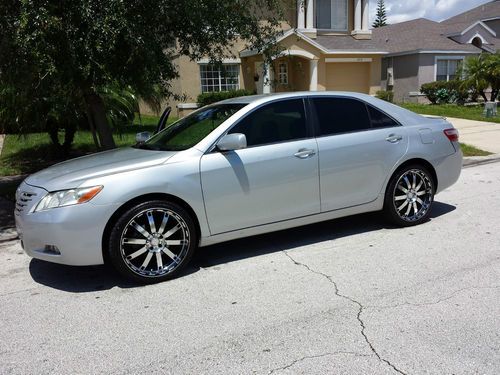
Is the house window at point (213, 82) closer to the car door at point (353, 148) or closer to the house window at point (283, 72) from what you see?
the house window at point (283, 72)

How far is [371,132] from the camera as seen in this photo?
219 inches

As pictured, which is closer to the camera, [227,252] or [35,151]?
[227,252]

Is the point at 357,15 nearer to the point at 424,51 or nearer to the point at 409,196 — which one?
the point at 424,51

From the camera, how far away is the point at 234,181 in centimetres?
471

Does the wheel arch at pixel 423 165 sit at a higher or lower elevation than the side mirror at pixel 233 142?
lower

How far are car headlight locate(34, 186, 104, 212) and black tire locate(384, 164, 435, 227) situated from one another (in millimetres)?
3278

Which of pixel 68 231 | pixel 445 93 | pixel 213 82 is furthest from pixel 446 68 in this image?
pixel 68 231

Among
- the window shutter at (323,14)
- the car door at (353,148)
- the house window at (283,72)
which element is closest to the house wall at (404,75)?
the window shutter at (323,14)

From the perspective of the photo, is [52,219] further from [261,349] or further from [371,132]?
[371,132]

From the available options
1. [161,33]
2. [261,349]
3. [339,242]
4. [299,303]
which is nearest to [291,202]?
[339,242]

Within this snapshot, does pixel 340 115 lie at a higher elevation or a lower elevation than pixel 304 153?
higher

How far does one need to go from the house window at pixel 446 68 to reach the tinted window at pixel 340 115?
25963 mm

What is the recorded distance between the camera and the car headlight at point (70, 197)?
4195mm

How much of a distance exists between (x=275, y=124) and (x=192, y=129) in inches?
35.4
